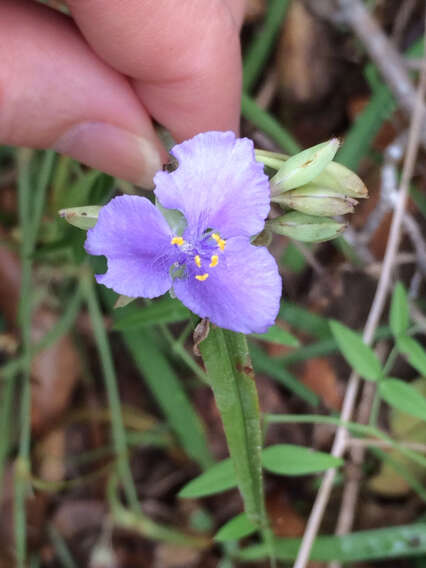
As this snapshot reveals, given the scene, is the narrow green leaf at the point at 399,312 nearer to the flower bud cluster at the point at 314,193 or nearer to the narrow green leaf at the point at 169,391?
the flower bud cluster at the point at 314,193

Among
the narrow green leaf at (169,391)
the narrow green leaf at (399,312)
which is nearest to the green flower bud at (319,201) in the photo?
the narrow green leaf at (399,312)

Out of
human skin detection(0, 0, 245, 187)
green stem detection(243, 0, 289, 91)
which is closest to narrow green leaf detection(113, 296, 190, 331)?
human skin detection(0, 0, 245, 187)

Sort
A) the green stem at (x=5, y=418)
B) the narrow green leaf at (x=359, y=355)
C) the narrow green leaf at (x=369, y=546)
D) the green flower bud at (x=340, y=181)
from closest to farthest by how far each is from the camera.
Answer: the green flower bud at (x=340, y=181) → the narrow green leaf at (x=359, y=355) → the narrow green leaf at (x=369, y=546) → the green stem at (x=5, y=418)

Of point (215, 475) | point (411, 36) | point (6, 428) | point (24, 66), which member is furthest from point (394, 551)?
point (411, 36)

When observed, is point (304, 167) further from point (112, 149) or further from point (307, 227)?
point (112, 149)

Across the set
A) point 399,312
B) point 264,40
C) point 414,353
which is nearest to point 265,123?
point 264,40
